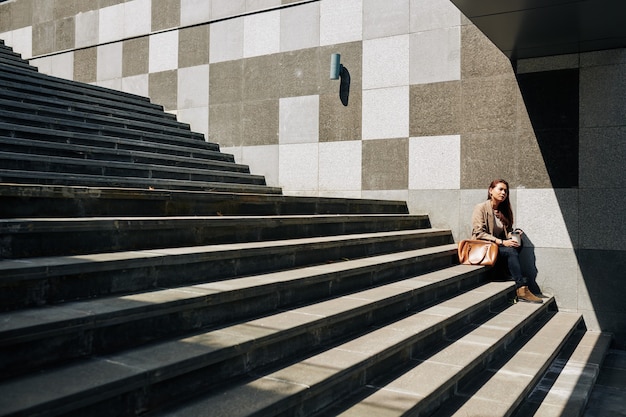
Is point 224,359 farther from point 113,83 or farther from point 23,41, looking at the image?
point 23,41

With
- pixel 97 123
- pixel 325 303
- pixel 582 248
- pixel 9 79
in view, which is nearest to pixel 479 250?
pixel 582 248

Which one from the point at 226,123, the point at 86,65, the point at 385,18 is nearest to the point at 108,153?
the point at 226,123

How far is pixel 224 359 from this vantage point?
10.0 ft

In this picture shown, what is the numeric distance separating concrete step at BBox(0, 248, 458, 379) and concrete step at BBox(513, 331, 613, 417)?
1.67 meters

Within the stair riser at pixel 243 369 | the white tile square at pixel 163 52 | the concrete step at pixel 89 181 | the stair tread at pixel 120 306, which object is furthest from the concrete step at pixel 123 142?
the stair riser at pixel 243 369

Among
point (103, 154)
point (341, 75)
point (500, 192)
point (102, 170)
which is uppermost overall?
point (341, 75)

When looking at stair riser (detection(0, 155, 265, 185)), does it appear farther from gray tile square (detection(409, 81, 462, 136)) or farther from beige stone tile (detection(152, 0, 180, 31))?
beige stone tile (detection(152, 0, 180, 31))

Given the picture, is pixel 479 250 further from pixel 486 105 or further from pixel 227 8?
pixel 227 8

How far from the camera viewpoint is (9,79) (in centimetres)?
810

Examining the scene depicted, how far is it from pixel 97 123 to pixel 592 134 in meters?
6.48

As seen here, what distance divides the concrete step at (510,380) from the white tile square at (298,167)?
4.12 metres

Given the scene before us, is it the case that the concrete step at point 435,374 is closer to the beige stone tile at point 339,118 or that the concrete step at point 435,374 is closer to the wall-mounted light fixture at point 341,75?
the beige stone tile at point 339,118

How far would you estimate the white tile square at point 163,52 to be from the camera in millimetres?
10461

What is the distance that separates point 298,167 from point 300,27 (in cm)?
222
